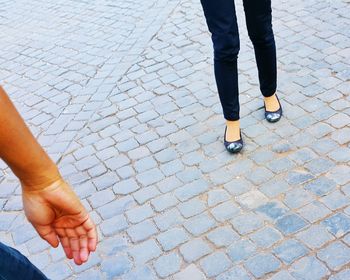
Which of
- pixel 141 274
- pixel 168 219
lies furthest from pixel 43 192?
pixel 168 219

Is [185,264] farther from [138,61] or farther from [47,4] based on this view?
[47,4]

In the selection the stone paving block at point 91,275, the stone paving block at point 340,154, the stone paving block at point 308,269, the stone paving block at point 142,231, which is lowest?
the stone paving block at point 340,154

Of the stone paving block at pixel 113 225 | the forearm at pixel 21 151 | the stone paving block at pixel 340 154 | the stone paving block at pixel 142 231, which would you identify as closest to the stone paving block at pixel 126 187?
the stone paving block at pixel 113 225

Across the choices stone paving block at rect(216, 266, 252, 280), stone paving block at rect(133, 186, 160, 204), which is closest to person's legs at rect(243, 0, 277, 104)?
stone paving block at rect(133, 186, 160, 204)

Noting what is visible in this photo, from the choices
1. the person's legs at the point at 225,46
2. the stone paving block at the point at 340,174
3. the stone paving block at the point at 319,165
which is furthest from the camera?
the stone paving block at the point at 319,165

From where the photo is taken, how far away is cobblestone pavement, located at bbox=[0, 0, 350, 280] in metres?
2.60

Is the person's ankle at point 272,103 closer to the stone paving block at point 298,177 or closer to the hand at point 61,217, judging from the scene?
the stone paving block at point 298,177

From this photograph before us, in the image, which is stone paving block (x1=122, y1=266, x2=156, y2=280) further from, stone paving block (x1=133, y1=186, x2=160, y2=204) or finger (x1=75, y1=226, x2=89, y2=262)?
finger (x1=75, y1=226, x2=89, y2=262)

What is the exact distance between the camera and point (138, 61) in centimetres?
475

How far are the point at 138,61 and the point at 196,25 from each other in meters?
0.92

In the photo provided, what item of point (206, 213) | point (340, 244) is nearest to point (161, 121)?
point (206, 213)

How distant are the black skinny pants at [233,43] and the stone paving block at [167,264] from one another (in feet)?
3.58

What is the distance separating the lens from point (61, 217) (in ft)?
4.98

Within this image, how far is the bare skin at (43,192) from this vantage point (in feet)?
4.31
